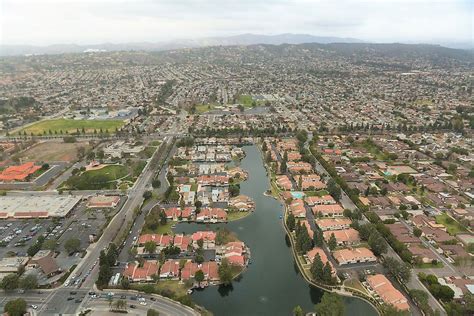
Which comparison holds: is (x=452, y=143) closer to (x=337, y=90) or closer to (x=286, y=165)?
(x=286, y=165)

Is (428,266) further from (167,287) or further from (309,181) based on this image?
(167,287)

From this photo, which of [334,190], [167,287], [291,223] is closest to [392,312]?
[291,223]

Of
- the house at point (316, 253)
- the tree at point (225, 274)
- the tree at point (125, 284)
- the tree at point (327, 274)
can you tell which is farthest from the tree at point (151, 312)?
the house at point (316, 253)

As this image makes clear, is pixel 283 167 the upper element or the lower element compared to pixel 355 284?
upper

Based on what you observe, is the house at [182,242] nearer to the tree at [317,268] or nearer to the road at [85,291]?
the road at [85,291]

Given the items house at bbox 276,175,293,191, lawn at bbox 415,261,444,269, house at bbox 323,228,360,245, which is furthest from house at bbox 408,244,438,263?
house at bbox 276,175,293,191

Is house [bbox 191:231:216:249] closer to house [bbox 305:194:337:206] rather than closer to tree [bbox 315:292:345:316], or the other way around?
tree [bbox 315:292:345:316]
